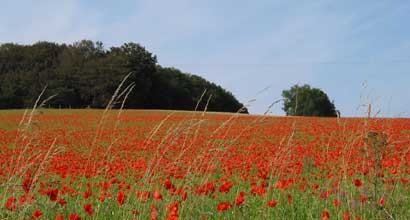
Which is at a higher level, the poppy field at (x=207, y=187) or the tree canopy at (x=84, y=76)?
the tree canopy at (x=84, y=76)

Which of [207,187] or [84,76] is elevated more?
[84,76]

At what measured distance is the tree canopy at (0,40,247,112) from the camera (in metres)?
62.2

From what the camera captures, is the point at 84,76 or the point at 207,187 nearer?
the point at 207,187

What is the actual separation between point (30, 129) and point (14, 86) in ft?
211

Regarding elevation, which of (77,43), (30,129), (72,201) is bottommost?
(72,201)

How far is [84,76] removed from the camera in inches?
2542

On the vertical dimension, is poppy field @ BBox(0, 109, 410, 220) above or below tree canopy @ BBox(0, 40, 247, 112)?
below

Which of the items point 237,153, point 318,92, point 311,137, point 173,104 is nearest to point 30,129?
point 237,153

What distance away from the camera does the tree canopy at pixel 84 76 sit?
6225 centimetres

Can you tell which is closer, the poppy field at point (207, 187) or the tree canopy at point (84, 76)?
the poppy field at point (207, 187)

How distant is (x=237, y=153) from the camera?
1180 cm

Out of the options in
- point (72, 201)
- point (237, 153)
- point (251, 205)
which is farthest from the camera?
point (237, 153)

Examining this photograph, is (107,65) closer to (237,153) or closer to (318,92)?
(318,92)

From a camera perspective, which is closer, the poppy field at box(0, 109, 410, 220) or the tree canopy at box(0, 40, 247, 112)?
the poppy field at box(0, 109, 410, 220)
